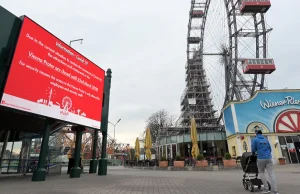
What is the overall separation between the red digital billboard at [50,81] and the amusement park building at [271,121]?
62.4 feet

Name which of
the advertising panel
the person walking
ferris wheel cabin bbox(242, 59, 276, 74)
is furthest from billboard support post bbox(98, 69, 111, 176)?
ferris wheel cabin bbox(242, 59, 276, 74)

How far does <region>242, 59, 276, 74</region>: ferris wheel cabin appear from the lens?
33.6 meters

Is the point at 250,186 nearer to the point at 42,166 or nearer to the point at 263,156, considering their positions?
the point at 263,156

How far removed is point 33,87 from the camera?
8.95 m

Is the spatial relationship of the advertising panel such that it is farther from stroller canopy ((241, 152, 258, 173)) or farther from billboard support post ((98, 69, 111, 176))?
stroller canopy ((241, 152, 258, 173))

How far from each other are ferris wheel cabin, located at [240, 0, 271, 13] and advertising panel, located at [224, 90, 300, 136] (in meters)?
13.5

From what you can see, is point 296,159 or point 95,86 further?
point 296,159

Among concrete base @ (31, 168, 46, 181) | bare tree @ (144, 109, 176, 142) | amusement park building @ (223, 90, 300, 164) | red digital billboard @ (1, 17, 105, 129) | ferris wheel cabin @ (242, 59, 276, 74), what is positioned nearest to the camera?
red digital billboard @ (1, 17, 105, 129)

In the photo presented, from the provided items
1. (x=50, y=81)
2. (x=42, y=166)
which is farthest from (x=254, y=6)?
(x=42, y=166)

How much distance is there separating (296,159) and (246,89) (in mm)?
16383

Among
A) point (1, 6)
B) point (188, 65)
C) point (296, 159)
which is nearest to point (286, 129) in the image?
point (296, 159)

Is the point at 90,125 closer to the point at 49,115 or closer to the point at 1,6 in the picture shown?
the point at 49,115

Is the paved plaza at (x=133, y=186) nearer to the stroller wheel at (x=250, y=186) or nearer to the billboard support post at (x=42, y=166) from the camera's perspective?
the stroller wheel at (x=250, y=186)

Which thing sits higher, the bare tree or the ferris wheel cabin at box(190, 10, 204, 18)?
the ferris wheel cabin at box(190, 10, 204, 18)
